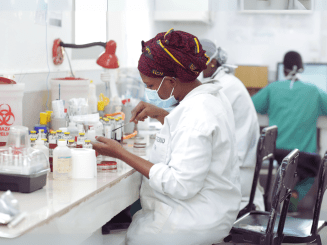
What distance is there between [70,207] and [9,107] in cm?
73

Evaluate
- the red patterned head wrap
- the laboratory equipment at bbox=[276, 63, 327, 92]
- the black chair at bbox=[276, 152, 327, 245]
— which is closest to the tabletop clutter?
the red patterned head wrap

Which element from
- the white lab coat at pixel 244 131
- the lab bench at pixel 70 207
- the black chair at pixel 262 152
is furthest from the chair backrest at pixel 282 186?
the white lab coat at pixel 244 131

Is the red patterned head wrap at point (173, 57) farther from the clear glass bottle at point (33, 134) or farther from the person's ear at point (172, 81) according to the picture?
the clear glass bottle at point (33, 134)

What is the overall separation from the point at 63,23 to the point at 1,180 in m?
1.44

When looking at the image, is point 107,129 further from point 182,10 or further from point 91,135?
point 182,10

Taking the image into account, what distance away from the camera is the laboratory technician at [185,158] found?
139 cm

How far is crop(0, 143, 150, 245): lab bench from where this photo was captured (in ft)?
3.40

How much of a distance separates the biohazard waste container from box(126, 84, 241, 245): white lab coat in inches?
24.2

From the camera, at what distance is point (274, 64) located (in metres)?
5.10

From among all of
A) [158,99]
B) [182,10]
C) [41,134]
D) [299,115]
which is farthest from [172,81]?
[182,10]

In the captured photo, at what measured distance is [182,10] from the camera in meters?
4.27

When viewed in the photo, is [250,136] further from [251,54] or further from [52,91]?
[251,54]

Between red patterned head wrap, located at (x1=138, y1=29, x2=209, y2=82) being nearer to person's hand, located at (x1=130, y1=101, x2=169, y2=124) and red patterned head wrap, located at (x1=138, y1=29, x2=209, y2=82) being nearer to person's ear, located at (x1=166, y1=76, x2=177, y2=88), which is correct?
person's ear, located at (x1=166, y1=76, x2=177, y2=88)

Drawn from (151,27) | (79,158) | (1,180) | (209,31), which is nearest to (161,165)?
(79,158)
